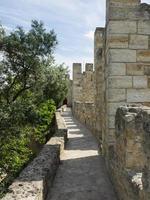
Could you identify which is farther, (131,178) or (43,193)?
(43,193)

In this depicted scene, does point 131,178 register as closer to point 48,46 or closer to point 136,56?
point 136,56

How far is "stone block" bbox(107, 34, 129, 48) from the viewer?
7289 mm

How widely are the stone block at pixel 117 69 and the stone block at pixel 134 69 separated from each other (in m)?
0.10

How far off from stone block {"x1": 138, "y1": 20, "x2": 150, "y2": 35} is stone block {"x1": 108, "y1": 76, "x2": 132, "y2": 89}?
3.16 feet

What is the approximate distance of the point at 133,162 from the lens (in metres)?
5.18

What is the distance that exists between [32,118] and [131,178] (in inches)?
283

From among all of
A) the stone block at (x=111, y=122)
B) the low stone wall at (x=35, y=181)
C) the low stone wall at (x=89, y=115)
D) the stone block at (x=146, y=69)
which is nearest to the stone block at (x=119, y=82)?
the stone block at (x=146, y=69)

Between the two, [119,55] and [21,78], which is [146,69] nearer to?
[119,55]

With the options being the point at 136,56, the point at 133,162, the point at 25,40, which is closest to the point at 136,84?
the point at 136,56

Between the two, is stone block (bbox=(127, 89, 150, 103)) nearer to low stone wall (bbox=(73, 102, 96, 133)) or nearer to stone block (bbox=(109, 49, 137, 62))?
stone block (bbox=(109, 49, 137, 62))

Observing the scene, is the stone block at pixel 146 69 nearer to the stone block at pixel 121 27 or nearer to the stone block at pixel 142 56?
the stone block at pixel 142 56

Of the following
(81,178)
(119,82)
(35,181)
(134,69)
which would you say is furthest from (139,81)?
(35,181)

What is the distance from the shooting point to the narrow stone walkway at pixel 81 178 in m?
5.84

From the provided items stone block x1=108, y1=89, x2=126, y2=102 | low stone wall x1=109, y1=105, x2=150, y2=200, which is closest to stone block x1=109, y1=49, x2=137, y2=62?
stone block x1=108, y1=89, x2=126, y2=102
